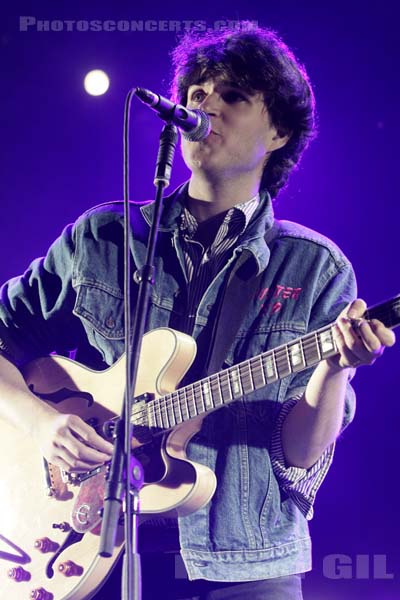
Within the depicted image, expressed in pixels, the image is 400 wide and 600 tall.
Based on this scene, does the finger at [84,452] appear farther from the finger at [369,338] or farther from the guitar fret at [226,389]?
the finger at [369,338]

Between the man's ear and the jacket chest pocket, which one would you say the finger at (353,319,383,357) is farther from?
the man's ear

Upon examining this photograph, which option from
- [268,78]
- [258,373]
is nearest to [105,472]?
[258,373]

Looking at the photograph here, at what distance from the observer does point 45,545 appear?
2.38m

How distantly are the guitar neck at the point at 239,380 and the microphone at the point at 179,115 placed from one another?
0.63 m

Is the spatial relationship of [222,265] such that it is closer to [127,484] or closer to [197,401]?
[197,401]

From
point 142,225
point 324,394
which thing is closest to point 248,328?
point 324,394

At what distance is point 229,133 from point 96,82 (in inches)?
50.7

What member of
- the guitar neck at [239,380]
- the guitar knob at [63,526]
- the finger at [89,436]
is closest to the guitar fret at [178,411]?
the guitar neck at [239,380]

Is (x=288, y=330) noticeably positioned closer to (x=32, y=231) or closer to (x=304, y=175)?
(x=304, y=175)

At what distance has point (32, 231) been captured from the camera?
378 cm

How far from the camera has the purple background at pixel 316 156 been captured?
340 centimetres

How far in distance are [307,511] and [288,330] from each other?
57 cm

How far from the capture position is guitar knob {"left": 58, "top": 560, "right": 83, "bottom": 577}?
2.28m
